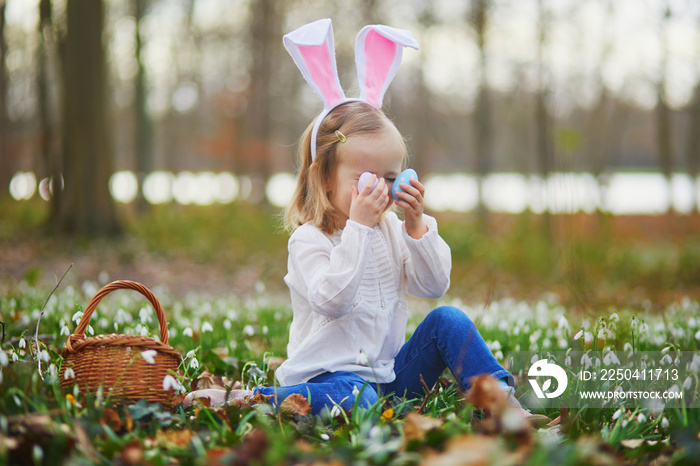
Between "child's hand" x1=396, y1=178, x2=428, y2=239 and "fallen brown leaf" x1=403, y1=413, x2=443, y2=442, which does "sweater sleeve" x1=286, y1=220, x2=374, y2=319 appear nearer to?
"child's hand" x1=396, y1=178, x2=428, y2=239

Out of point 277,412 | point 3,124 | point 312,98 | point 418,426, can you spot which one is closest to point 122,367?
point 277,412

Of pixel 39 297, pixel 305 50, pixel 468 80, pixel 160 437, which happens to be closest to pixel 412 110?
pixel 468 80

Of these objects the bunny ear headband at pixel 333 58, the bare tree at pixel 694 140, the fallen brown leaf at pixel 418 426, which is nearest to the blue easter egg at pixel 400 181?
the bunny ear headband at pixel 333 58

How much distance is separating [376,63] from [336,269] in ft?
3.72

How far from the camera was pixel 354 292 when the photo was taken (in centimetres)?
258

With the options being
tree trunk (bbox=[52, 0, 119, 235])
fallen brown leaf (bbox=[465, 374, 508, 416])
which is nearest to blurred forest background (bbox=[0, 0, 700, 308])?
tree trunk (bbox=[52, 0, 119, 235])

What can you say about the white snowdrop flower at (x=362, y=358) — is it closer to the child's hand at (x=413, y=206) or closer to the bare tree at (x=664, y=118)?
the child's hand at (x=413, y=206)

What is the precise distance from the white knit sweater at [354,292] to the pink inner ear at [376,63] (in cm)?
70

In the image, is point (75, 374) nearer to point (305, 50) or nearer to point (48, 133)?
point (305, 50)

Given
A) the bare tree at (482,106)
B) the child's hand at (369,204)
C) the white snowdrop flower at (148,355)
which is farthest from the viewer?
the bare tree at (482,106)

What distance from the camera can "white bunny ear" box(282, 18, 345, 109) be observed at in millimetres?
2828

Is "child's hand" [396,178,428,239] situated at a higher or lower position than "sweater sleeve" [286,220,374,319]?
higher

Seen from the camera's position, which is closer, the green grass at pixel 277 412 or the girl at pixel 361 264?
the green grass at pixel 277 412

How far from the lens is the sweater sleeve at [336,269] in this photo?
8.43 feet
